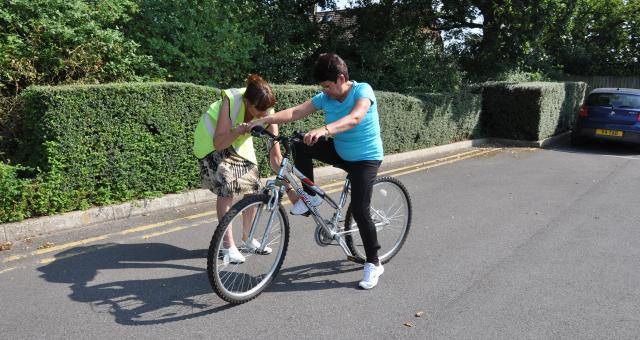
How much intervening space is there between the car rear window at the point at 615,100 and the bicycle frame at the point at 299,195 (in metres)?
11.5

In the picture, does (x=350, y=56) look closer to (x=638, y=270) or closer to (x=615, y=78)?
(x=638, y=270)

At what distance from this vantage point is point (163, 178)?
669 centimetres

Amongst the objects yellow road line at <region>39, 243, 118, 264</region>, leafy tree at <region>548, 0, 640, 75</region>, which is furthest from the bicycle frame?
leafy tree at <region>548, 0, 640, 75</region>

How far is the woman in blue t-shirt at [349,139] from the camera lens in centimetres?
387

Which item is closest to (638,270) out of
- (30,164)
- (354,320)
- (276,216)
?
(354,320)

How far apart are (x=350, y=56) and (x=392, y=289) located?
1158 centimetres

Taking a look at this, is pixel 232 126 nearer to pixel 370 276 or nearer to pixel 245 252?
pixel 245 252

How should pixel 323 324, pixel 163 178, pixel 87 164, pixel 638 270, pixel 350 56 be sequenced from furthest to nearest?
pixel 350 56 → pixel 163 178 → pixel 87 164 → pixel 638 270 → pixel 323 324

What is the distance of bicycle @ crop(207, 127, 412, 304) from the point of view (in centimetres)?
369

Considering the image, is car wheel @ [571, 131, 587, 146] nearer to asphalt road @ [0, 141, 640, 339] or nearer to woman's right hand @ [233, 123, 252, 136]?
asphalt road @ [0, 141, 640, 339]

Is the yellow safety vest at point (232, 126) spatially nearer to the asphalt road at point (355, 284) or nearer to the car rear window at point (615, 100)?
the asphalt road at point (355, 284)

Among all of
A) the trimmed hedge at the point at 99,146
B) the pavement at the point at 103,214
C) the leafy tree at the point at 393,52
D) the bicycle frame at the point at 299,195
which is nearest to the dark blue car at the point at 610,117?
the leafy tree at the point at 393,52

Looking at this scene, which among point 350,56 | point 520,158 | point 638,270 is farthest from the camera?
point 350,56

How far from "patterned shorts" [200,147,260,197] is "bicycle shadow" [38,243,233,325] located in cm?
73
